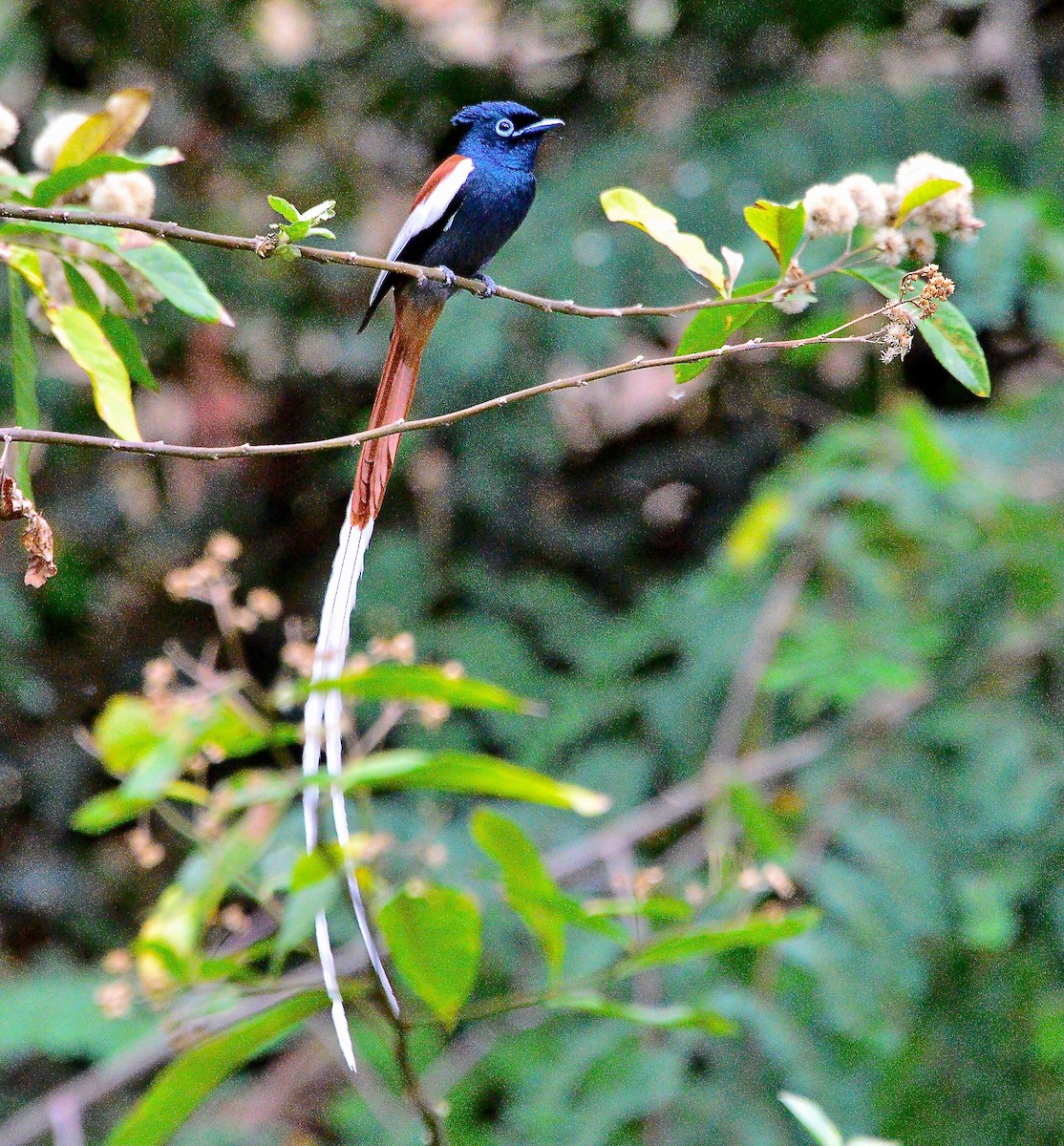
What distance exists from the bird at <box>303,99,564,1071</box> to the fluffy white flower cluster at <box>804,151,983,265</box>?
0.23 meters

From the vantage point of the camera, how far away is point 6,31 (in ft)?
10.3

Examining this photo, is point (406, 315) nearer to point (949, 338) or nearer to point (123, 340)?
point (123, 340)

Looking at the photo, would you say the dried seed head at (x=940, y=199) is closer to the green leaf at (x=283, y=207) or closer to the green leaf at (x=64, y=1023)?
the green leaf at (x=283, y=207)

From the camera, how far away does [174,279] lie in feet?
3.23

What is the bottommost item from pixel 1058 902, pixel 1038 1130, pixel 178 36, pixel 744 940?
pixel 1038 1130

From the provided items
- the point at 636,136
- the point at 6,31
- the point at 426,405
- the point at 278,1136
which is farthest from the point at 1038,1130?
the point at 6,31

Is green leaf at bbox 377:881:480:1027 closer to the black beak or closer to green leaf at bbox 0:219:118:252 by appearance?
green leaf at bbox 0:219:118:252

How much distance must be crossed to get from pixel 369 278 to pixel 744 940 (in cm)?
259

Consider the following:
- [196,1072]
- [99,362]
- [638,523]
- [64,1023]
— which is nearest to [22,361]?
[99,362]

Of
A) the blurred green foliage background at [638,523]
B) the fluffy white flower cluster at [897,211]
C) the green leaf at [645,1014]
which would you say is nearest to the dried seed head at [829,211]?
the fluffy white flower cluster at [897,211]

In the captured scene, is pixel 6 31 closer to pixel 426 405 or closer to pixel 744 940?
pixel 426 405

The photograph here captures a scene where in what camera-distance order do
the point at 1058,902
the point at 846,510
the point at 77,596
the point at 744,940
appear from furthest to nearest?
the point at 77,596 < the point at 846,510 < the point at 1058,902 < the point at 744,940

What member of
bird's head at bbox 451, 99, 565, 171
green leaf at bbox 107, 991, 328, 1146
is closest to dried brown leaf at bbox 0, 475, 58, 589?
green leaf at bbox 107, 991, 328, 1146

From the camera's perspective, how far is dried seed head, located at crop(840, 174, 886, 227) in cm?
93
